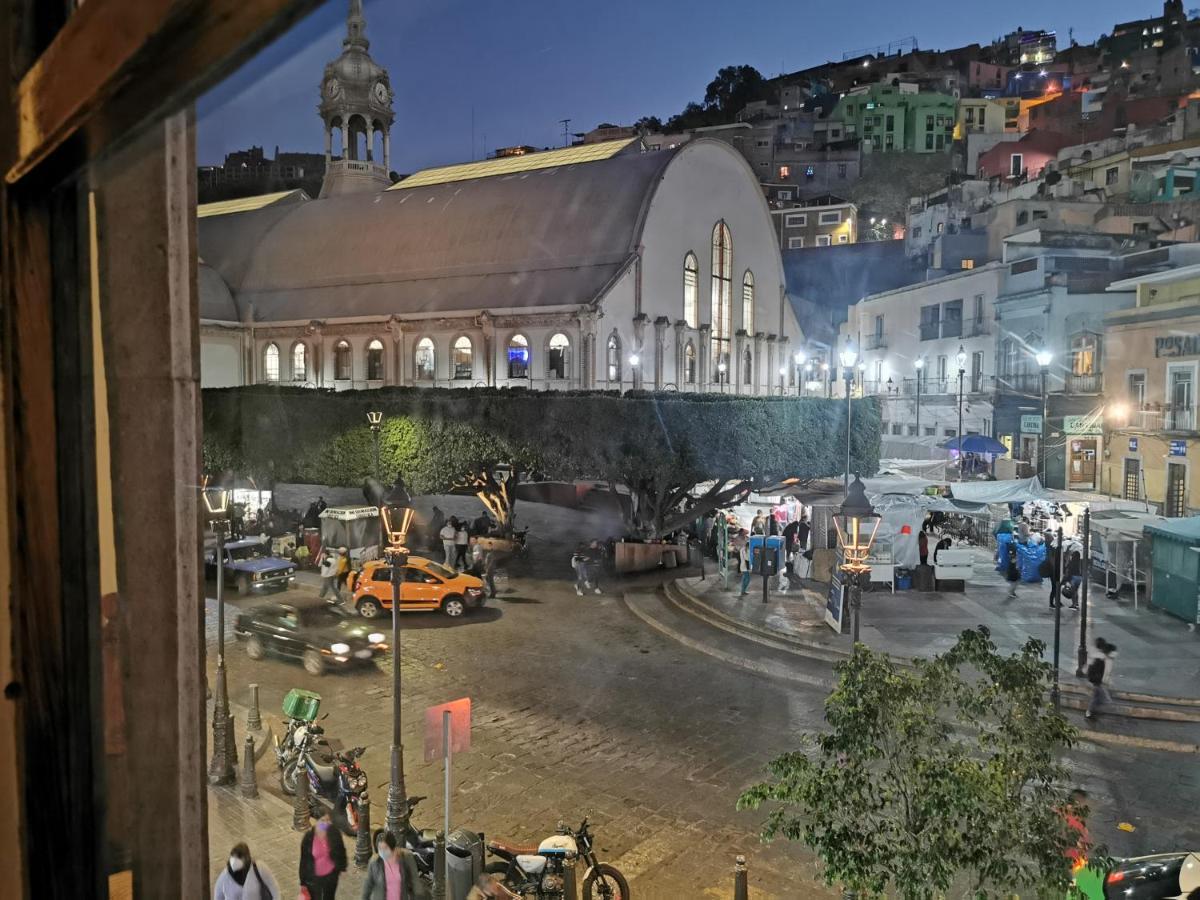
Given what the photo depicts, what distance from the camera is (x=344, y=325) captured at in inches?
1654

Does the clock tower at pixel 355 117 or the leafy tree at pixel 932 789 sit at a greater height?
the clock tower at pixel 355 117

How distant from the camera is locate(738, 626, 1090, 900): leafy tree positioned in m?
5.32

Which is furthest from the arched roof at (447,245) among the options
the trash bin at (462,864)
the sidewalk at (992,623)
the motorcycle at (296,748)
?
the trash bin at (462,864)

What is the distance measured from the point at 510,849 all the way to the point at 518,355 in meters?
29.8

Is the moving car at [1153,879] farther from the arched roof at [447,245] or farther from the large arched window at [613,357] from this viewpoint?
the arched roof at [447,245]

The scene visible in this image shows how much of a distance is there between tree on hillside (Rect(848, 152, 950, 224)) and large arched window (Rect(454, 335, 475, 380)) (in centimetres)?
5010

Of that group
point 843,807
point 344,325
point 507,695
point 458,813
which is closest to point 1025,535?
point 507,695

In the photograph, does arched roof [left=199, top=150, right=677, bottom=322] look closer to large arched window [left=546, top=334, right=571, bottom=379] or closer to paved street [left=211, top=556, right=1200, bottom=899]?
large arched window [left=546, top=334, right=571, bottom=379]

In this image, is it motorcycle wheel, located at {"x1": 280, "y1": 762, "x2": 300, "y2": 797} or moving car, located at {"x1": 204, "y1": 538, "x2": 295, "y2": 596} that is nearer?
motorcycle wheel, located at {"x1": 280, "y1": 762, "x2": 300, "y2": 797}

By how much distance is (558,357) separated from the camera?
36.3 m

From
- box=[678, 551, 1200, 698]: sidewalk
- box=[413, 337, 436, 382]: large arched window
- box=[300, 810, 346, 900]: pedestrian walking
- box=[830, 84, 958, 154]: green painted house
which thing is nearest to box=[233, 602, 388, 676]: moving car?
box=[300, 810, 346, 900]: pedestrian walking

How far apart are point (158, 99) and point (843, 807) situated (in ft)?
19.3

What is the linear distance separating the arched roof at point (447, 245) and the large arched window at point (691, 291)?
4.11 meters

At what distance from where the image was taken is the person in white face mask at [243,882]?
6.52 meters
